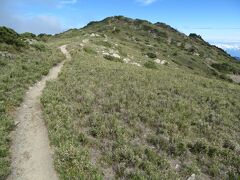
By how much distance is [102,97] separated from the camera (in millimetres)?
18547

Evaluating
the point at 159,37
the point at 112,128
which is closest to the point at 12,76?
the point at 112,128

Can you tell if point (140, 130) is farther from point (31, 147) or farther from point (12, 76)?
point (12, 76)

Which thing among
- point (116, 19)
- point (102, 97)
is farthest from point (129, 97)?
point (116, 19)

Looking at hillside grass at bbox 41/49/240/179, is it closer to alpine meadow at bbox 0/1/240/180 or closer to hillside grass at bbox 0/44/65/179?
alpine meadow at bbox 0/1/240/180

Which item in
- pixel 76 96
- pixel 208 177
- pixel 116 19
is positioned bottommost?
pixel 208 177

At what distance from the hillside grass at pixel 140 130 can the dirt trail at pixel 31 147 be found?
409mm

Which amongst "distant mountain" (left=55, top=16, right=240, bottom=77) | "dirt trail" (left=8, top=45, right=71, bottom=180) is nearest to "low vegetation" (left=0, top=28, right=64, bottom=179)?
"dirt trail" (left=8, top=45, right=71, bottom=180)

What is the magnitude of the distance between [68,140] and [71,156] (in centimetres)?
123

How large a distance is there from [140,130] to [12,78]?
1103cm

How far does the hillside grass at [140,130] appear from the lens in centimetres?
1103

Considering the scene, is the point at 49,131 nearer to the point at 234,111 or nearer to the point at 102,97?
the point at 102,97

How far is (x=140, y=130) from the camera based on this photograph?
14.2 m

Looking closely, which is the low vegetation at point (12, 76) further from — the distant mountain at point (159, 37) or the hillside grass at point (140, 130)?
the distant mountain at point (159, 37)

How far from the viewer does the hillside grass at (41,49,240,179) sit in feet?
36.2
